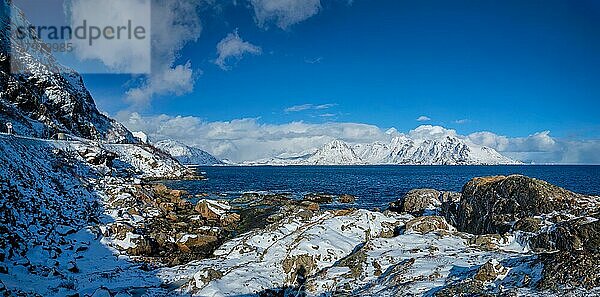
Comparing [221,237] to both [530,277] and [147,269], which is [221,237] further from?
[530,277]

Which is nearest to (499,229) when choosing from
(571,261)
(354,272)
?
(354,272)

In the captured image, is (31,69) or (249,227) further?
(31,69)

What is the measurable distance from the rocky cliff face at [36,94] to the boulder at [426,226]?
51357 mm

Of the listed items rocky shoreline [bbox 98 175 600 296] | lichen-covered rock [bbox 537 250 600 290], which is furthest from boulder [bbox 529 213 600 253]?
lichen-covered rock [bbox 537 250 600 290]

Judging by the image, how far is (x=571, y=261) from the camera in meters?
8.24

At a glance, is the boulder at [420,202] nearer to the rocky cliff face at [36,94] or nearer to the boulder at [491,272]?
the boulder at [491,272]

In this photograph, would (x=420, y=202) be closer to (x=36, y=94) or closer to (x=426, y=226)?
(x=426, y=226)

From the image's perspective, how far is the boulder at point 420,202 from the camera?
32344mm

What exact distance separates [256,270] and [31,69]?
8389cm

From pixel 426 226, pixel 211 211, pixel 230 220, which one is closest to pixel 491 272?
pixel 426 226

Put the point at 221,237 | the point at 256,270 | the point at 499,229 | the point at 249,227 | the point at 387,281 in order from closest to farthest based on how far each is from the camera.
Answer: the point at 387,281 → the point at 256,270 → the point at 499,229 → the point at 221,237 → the point at 249,227

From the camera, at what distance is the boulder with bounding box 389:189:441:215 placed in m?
32.3

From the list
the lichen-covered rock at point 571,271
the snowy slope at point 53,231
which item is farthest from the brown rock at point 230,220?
the lichen-covered rock at point 571,271

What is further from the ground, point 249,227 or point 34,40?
point 34,40
